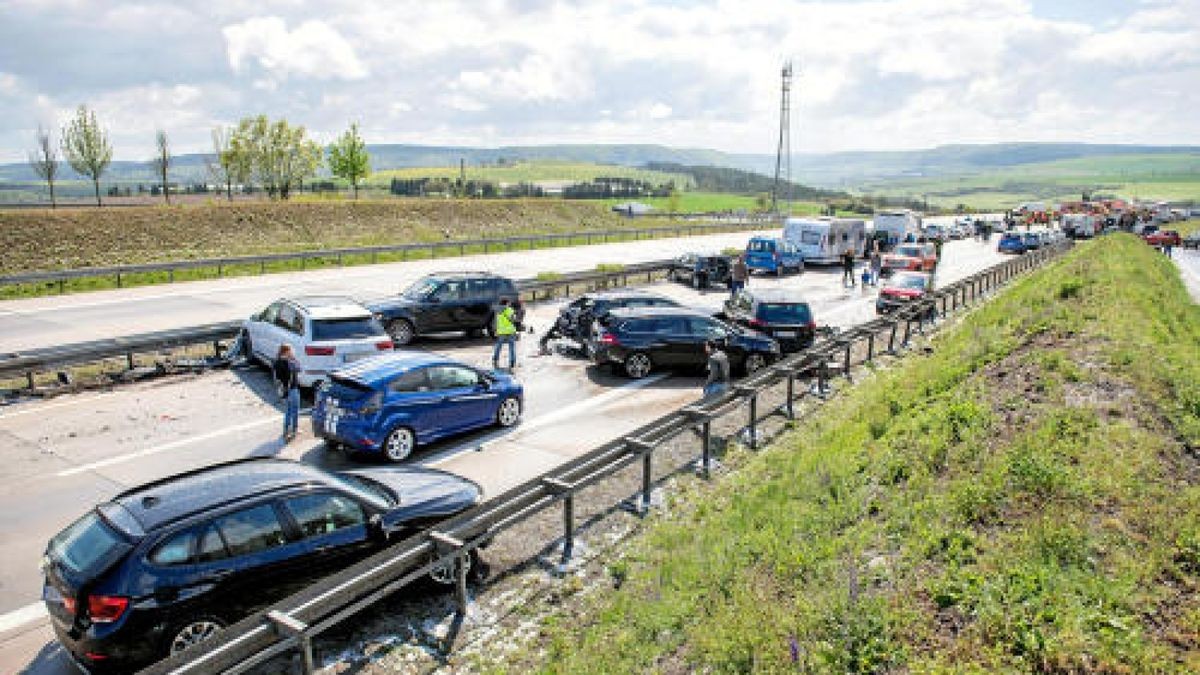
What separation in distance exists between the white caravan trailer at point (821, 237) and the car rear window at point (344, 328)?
90.5 feet

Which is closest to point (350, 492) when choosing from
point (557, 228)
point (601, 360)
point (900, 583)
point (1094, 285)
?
point (900, 583)

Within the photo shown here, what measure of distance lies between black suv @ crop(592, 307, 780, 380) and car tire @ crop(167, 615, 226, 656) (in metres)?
11.1

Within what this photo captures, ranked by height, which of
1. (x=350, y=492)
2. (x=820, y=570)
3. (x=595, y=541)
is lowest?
(x=595, y=541)

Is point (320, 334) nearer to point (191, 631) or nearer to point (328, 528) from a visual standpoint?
point (328, 528)

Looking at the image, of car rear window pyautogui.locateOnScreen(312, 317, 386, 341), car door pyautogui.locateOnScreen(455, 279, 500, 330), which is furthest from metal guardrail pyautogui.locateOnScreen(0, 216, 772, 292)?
car rear window pyautogui.locateOnScreen(312, 317, 386, 341)

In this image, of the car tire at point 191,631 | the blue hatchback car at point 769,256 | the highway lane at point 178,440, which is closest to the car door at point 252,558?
the car tire at point 191,631

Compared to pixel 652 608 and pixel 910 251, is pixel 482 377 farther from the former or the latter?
pixel 910 251

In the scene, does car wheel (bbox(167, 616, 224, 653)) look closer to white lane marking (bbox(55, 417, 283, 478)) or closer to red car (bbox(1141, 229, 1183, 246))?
white lane marking (bbox(55, 417, 283, 478))

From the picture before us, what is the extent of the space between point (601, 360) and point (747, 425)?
14.0 ft

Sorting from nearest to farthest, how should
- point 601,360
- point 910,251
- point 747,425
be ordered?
point 747,425, point 601,360, point 910,251

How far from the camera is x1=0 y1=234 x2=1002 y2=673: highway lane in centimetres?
870

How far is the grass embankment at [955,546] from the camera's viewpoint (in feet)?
18.0

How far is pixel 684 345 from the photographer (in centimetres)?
1680

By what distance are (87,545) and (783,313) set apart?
50.0ft
